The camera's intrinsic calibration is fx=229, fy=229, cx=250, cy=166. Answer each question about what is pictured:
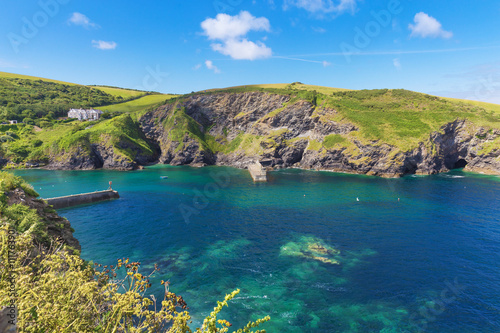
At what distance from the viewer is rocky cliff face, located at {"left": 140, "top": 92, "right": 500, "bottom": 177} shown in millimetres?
101000

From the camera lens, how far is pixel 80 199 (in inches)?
2320

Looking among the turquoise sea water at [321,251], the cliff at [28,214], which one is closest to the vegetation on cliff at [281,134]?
the turquoise sea water at [321,251]

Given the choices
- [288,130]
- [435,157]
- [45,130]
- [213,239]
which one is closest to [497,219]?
[213,239]

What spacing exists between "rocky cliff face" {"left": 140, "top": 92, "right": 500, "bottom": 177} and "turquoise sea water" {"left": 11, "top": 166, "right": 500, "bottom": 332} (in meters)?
35.0

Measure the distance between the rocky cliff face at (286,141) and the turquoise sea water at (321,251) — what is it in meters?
35.0

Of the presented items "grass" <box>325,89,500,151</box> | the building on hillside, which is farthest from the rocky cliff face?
the building on hillside

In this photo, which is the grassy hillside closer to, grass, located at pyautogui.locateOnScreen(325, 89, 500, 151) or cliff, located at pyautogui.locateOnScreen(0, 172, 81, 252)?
grass, located at pyautogui.locateOnScreen(325, 89, 500, 151)

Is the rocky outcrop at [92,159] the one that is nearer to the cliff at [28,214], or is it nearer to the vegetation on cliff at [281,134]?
the vegetation on cliff at [281,134]

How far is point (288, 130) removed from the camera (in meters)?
136

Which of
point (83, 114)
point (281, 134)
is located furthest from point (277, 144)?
point (83, 114)

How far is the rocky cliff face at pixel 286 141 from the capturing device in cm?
10100

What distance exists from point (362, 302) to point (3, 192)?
3485 centimetres

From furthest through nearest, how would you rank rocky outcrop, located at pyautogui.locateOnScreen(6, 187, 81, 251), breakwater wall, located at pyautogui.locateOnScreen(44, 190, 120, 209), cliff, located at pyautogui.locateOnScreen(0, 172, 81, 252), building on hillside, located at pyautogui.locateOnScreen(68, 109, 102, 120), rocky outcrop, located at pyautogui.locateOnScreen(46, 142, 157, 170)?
building on hillside, located at pyautogui.locateOnScreen(68, 109, 102, 120) → rocky outcrop, located at pyautogui.locateOnScreen(46, 142, 157, 170) → breakwater wall, located at pyautogui.locateOnScreen(44, 190, 120, 209) → rocky outcrop, located at pyautogui.locateOnScreen(6, 187, 81, 251) → cliff, located at pyautogui.locateOnScreen(0, 172, 81, 252)

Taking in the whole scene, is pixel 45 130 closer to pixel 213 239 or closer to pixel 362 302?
pixel 213 239
